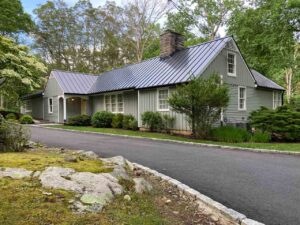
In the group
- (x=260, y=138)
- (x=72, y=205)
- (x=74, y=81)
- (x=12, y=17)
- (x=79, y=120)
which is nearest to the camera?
(x=72, y=205)

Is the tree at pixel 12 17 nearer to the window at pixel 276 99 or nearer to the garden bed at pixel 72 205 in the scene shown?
the window at pixel 276 99

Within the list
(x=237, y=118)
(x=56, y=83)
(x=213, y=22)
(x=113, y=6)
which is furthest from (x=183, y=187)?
(x=113, y=6)

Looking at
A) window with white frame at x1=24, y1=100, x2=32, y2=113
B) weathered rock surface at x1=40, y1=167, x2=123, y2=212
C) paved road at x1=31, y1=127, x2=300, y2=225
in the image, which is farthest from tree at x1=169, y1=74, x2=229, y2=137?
window with white frame at x1=24, y1=100, x2=32, y2=113

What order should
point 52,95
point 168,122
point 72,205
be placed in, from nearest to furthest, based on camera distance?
point 72,205 < point 168,122 < point 52,95

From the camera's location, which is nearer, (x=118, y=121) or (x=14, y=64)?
(x=14, y=64)

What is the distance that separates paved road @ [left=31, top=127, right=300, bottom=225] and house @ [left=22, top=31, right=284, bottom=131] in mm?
6023

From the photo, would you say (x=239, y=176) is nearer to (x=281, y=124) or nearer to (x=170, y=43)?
(x=281, y=124)

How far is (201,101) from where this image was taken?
11.7 metres

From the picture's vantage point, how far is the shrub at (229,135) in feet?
39.0

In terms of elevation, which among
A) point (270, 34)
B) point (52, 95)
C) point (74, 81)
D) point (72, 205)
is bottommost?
point (72, 205)

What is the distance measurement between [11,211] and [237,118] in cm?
1565

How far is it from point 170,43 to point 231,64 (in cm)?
435

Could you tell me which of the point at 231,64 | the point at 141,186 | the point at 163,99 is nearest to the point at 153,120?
the point at 163,99

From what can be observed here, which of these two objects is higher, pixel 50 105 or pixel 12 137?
pixel 50 105
